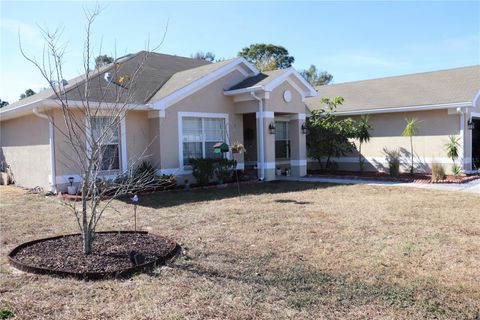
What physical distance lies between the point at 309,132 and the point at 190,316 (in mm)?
15281

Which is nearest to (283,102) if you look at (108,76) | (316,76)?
(108,76)

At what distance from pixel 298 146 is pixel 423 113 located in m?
5.74

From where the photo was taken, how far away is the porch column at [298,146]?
16859 millimetres

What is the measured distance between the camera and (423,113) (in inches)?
689

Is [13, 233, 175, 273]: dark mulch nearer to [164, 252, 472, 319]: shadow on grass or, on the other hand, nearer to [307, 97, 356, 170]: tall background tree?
[164, 252, 472, 319]: shadow on grass

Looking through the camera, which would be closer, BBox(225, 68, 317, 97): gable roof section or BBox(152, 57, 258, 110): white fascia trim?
BBox(152, 57, 258, 110): white fascia trim

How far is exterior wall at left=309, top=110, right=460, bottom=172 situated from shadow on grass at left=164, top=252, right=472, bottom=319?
1398cm

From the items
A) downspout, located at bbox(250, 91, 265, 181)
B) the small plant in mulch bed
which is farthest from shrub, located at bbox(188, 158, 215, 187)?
the small plant in mulch bed

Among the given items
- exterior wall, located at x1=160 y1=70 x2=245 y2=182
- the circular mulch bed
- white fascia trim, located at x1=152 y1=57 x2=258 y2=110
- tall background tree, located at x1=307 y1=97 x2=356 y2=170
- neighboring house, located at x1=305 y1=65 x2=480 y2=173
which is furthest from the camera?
tall background tree, located at x1=307 y1=97 x2=356 y2=170

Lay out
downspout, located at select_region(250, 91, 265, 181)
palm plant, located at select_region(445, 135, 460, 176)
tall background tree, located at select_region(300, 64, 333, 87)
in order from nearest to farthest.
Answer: downspout, located at select_region(250, 91, 265, 181)
palm plant, located at select_region(445, 135, 460, 176)
tall background tree, located at select_region(300, 64, 333, 87)

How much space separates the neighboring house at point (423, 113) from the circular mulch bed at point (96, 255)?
14.4 metres

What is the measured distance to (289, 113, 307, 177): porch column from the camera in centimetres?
1686

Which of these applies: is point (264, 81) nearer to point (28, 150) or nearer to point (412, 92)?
point (412, 92)

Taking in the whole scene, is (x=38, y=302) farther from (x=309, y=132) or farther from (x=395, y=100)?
(x=395, y=100)
